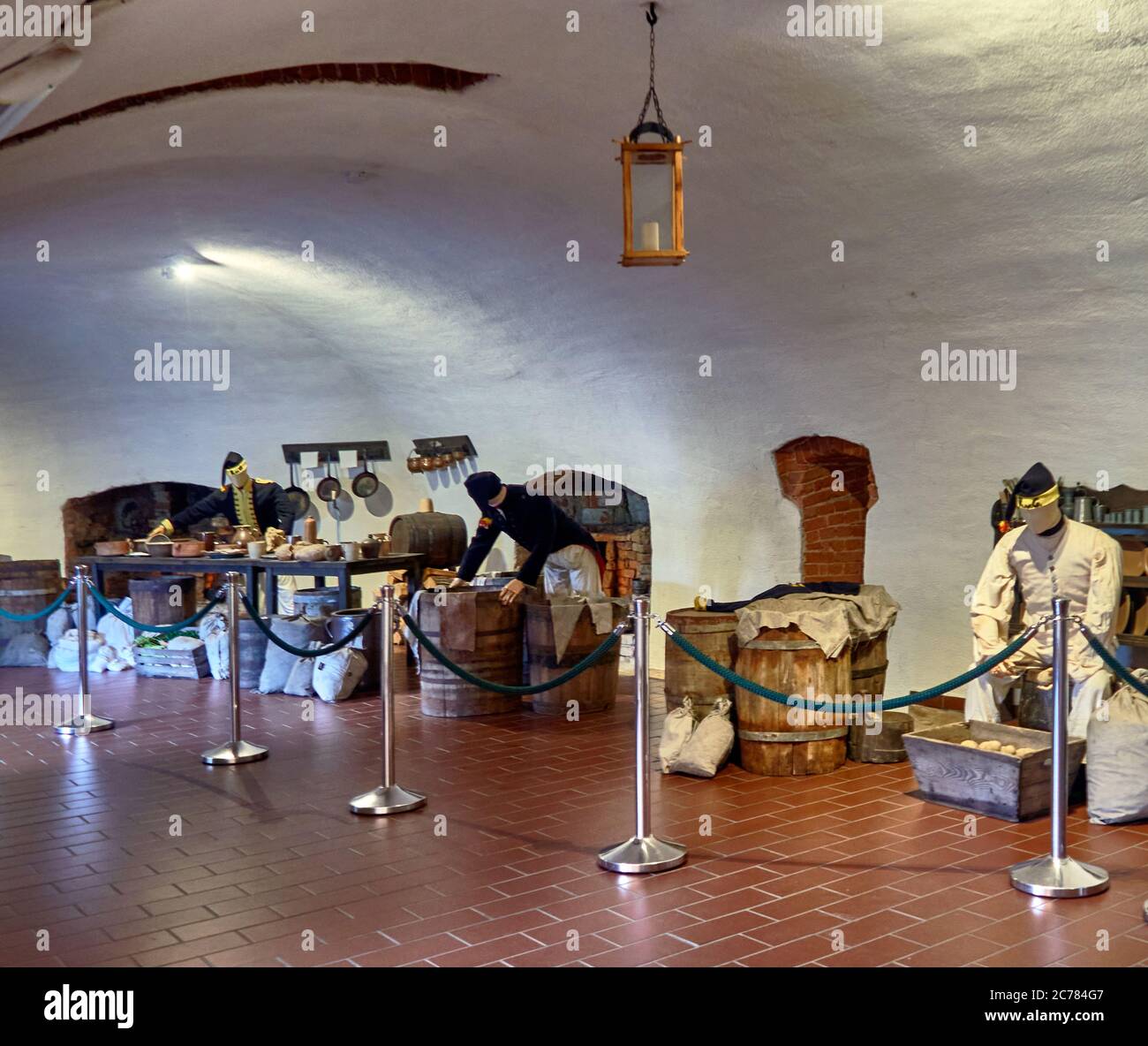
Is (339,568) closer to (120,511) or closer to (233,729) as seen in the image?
(233,729)

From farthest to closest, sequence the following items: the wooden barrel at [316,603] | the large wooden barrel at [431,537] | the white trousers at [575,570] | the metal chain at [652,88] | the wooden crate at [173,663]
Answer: the large wooden barrel at [431,537], the wooden crate at [173,663], the wooden barrel at [316,603], the white trousers at [575,570], the metal chain at [652,88]

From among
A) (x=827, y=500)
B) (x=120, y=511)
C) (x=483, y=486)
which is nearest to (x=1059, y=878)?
(x=827, y=500)

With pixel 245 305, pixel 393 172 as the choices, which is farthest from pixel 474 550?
pixel 245 305

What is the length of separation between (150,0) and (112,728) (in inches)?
180

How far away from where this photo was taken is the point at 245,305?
436 inches

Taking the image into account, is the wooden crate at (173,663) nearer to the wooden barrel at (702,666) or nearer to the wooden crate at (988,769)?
the wooden barrel at (702,666)

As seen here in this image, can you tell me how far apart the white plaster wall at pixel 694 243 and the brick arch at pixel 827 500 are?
0.14 metres

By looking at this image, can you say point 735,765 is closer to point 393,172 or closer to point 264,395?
point 393,172

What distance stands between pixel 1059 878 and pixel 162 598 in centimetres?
761

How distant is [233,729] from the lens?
21.9 feet

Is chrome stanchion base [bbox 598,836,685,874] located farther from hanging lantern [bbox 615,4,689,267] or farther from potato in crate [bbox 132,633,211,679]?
potato in crate [bbox 132,633,211,679]

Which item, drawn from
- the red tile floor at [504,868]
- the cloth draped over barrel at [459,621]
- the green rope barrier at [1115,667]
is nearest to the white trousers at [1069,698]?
the red tile floor at [504,868]

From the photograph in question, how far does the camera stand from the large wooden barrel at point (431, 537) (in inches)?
425
